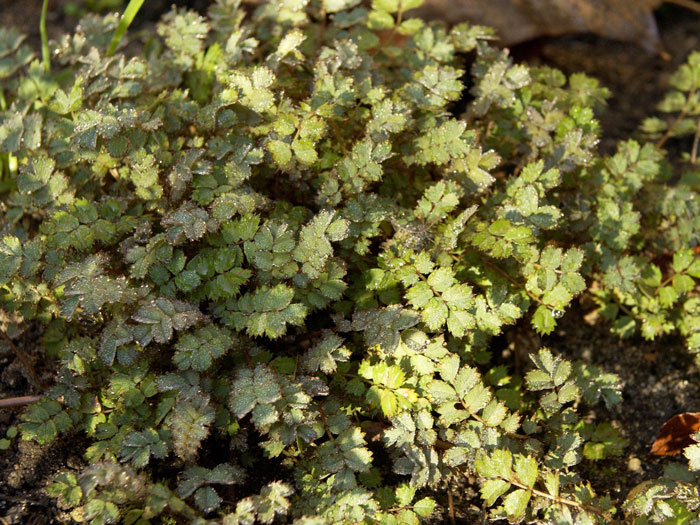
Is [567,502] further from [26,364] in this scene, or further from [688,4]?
[688,4]

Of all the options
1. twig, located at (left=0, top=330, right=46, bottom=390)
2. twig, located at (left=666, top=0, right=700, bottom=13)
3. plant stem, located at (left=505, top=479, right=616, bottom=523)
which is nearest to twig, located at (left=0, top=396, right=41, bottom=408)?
twig, located at (left=0, top=330, right=46, bottom=390)

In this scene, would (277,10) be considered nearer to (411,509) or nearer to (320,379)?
(320,379)

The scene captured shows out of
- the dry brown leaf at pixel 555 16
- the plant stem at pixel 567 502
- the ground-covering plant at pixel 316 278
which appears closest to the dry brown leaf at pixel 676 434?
the ground-covering plant at pixel 316 278

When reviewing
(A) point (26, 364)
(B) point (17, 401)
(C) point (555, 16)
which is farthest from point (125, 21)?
(C) point (555, 16)

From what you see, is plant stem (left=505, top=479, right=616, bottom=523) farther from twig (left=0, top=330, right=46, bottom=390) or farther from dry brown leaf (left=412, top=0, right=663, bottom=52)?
dry brown leaf (left=412, top=0, right=663, bottom=52)

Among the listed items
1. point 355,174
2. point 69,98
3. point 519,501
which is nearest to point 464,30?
point 355,174
